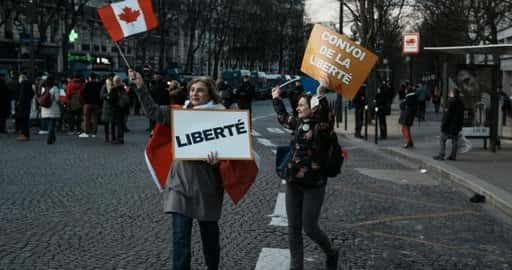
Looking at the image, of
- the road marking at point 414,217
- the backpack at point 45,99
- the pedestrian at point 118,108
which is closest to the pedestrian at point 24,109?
the backpack at point 45,99

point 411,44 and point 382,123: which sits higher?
point 411,44

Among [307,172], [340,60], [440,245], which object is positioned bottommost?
[440,245]

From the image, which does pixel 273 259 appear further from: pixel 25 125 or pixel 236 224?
pixel 25 125

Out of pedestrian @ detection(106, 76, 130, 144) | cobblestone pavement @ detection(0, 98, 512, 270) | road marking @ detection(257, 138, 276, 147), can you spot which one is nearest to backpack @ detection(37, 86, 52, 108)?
pedestrian @ detection(106, 76, 130, 144)

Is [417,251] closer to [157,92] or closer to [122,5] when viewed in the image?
[122,5]

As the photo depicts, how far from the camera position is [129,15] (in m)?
6.61

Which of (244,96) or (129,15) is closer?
(129,15)

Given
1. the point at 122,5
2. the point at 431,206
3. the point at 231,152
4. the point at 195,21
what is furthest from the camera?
the point at 195,21

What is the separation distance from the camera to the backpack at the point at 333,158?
579cm

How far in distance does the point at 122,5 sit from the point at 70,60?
5004cm

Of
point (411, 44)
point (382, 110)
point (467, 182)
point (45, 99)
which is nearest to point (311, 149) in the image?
point (467, 182)

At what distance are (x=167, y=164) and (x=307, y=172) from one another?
107 cm

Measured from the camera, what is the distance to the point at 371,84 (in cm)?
2817

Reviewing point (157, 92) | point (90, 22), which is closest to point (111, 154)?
point (157, 92)
